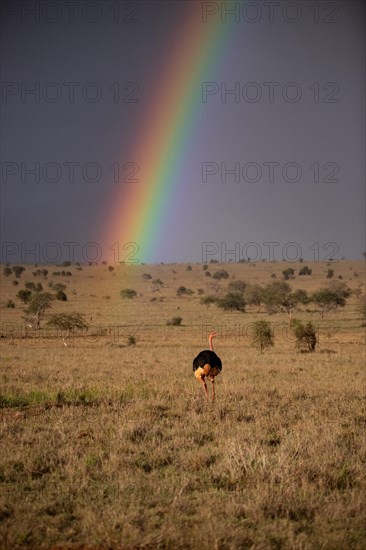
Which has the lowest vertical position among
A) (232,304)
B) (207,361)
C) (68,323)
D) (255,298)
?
(207,361)

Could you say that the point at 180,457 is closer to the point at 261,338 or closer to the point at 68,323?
the point at 261,338

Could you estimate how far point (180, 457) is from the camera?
7.71 meters

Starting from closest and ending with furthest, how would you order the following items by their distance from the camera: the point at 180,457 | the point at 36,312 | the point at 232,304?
the point at 180,457 < the point at 36,312 < the point at 232,304

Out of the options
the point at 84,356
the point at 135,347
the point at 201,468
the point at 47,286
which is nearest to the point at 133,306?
the point at 47,286

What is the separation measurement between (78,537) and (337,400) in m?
8.62

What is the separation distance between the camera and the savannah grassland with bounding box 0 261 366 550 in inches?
207

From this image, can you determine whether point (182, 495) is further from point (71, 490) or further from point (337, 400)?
point (337, 400)

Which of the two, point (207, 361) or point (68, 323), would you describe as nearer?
point (207, 361)

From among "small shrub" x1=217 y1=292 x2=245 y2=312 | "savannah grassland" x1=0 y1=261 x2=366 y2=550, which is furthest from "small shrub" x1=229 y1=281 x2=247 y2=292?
"savannah grassland" x1=0 y1=261 x2=366 y2=550

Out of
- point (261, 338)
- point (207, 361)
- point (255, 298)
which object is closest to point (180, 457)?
point (207, 361)

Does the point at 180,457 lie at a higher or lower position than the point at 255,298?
lower

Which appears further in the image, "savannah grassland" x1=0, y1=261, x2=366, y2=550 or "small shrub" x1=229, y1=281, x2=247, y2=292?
"small shrub" x1=229, y1=281, x2=247, y2=292

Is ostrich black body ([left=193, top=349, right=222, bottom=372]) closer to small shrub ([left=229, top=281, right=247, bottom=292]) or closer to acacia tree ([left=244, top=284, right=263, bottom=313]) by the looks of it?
acacia tree ([left=244, top=284, right=263, bottom=313])

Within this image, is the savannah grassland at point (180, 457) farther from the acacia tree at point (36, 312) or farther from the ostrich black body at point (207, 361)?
the acacia tree at point (36, 312)
